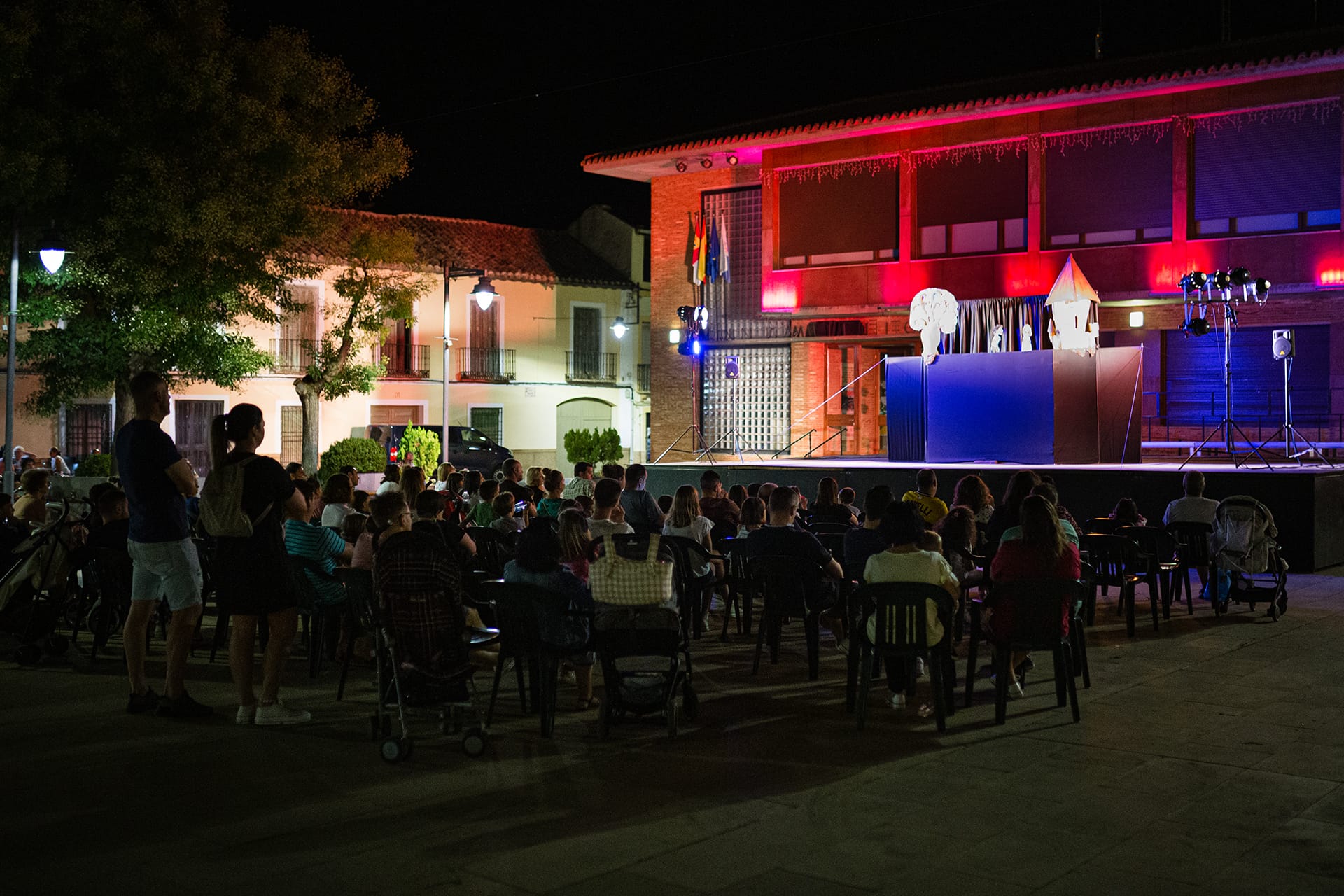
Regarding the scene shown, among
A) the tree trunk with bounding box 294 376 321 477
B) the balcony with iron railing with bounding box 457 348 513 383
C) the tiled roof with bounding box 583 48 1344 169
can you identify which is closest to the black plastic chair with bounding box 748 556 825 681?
the tiled roof with bounding box 583 48 1344 169

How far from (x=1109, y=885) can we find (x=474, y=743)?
305cm

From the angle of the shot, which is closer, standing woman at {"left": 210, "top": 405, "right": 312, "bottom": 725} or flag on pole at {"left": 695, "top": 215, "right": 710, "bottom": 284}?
standing woman at {"left": 210, "top": 405, "right": 312, "bottom": 725}

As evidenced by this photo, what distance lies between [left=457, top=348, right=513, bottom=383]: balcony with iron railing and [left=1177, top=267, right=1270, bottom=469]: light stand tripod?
22986 mm

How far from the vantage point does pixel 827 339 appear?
2408 cm

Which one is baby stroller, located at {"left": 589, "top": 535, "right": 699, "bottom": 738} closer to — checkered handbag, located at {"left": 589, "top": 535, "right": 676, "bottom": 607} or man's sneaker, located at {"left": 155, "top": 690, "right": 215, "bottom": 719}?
checkered handbag, located at {"left": 589, "top": 535, "right": 676, "bottom": 607}

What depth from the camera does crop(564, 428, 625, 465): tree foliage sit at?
30484 millimetres

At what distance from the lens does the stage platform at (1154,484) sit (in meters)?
14.4

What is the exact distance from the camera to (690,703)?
22.8 feet

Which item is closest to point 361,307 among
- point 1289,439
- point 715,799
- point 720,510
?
point 720,510

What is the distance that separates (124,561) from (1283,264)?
1751cm

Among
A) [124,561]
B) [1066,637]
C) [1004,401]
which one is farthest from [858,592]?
[1004,401]

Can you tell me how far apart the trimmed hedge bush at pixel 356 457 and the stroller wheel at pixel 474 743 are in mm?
16688

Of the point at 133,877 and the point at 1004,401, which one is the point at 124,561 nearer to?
the point at 133,877

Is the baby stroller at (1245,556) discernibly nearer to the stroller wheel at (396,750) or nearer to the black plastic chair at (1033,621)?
the black plastic chair at (1033,621)
